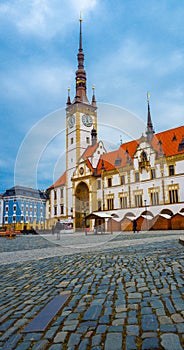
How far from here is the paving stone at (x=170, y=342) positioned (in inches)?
93.5

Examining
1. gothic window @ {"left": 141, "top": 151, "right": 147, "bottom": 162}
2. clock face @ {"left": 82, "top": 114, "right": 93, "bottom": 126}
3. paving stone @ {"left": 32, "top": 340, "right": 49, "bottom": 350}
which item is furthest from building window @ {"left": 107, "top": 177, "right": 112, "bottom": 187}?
paving stone @ {"left": 32, "top": 340, "right": 49, "bottom": 350}

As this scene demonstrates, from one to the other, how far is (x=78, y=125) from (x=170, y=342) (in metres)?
60.7

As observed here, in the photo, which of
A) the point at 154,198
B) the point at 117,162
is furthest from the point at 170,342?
the point at 117,162

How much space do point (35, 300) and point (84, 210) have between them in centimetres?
5230

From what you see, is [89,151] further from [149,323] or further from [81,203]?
[149,323]

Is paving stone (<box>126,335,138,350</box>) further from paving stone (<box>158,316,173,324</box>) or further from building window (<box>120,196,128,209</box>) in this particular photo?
building window (<box>120,196,128,209</box>)

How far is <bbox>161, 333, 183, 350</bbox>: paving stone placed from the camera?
2375 mm

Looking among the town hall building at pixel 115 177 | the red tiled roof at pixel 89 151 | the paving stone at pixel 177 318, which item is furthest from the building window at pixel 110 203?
the paving stone at pixel 177 318

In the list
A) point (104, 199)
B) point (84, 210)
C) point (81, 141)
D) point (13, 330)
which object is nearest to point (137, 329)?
point (13, 330)

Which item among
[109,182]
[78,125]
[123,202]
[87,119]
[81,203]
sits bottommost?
[123,202]

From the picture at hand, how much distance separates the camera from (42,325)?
3.12m

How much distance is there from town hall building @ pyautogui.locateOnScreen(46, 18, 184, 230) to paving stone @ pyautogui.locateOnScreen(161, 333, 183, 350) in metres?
28.9

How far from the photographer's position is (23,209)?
80.6 metres

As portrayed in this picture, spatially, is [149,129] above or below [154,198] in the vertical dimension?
above
